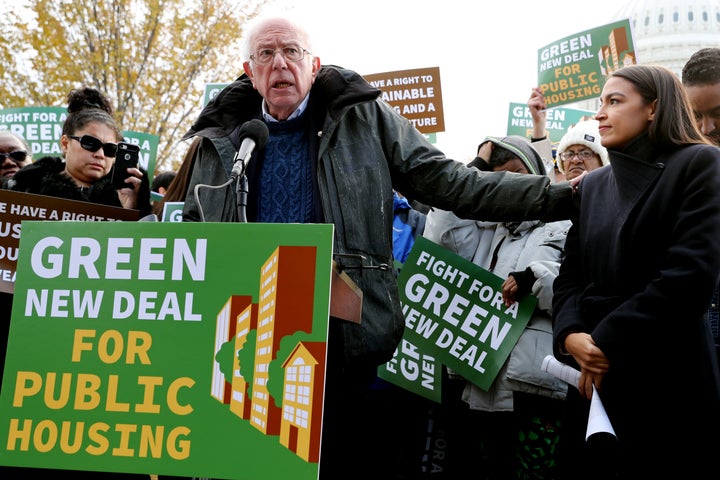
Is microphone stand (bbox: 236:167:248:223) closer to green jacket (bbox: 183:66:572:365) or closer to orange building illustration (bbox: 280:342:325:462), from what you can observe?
green jacket (bbox: 183:66:572:365)

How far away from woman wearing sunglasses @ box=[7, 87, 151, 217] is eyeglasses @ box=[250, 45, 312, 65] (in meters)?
1.06

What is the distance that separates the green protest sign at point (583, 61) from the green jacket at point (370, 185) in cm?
537

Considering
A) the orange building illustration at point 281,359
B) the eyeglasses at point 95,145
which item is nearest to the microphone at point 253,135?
the orange building illustration at point 281,359

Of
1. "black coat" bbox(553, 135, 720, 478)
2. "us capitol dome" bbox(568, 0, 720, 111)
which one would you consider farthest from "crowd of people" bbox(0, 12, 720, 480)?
"us capitol dome" bbox(568, 0, 720, 111)

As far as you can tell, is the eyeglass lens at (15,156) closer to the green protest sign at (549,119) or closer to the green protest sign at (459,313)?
the green protest sign at (459,313)

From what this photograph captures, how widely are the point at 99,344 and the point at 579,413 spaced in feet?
5.92

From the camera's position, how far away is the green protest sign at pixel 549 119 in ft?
33.3

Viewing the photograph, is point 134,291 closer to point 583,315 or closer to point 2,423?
point 2,423

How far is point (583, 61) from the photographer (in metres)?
8.65

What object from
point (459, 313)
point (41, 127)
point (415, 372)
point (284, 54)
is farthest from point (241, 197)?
point (41, 127)

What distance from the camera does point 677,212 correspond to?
286 centimetres

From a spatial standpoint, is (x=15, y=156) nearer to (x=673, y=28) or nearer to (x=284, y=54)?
(x=284, y=54)

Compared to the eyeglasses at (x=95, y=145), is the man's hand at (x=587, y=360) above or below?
below

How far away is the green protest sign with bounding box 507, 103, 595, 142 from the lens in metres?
10.2
